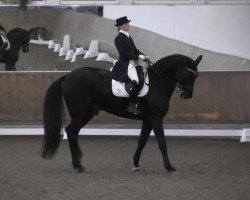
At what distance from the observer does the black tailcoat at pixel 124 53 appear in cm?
1002

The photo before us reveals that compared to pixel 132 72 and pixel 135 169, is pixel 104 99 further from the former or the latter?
pixel 135 169

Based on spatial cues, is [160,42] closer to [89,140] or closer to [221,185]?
[89,140]

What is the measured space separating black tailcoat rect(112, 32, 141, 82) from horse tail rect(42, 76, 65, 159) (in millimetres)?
1023

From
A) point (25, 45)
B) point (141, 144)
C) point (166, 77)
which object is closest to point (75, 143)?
point (141, 144)

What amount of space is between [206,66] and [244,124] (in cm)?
256

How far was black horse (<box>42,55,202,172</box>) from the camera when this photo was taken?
10172 mm

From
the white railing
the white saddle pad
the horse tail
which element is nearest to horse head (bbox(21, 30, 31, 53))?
the white railing

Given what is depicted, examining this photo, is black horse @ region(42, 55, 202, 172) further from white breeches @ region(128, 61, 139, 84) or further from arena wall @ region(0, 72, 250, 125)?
arena wall @ region(0, 72, 250, 125)

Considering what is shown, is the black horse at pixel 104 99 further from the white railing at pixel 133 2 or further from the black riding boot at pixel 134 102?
the white railing at pixel 133 2

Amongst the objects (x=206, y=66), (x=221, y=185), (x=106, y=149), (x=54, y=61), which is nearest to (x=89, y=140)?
(x=106, y=149)

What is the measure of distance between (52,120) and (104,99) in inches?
33.2

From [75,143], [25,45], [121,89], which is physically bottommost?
[75,143]

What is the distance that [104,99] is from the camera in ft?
34.3

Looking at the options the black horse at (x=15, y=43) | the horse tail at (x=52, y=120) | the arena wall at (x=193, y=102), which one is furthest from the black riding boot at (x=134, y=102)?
the black horse at (x=15, y=43)
